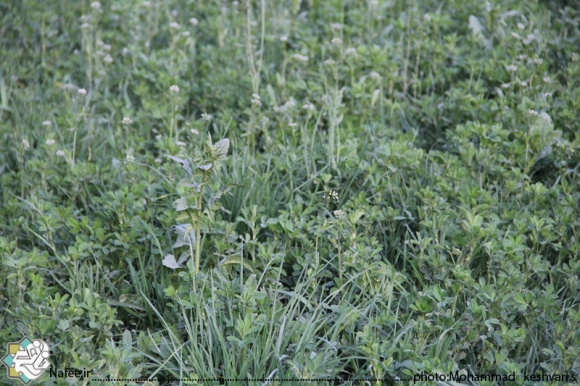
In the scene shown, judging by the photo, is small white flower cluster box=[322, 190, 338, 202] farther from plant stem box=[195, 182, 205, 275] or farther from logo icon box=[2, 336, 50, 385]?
logo icon box=[2, 336, 50, 385]

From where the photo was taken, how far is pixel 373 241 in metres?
2.92

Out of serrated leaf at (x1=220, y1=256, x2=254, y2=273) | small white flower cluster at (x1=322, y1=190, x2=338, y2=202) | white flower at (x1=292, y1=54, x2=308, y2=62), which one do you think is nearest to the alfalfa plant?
serrated leaf at (x1=220, y1=256, x2=254, y2=273)

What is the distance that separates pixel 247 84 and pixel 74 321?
7.32 ft

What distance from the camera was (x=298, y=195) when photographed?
3.29 metres

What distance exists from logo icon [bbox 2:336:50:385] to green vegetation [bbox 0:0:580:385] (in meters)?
0.04

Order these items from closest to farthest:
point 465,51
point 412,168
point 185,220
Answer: point 185,220 → point 412,168 → point 465,51

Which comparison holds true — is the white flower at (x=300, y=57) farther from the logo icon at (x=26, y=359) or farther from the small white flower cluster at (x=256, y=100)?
the logo icon at (x=26, y=359)

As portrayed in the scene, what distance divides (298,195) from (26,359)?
145 cm

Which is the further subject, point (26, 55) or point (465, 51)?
point (26, 55)

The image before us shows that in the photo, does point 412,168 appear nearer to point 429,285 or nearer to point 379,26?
point 429,285

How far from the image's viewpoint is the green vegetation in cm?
256

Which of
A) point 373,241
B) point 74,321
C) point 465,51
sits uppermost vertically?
point 465,51

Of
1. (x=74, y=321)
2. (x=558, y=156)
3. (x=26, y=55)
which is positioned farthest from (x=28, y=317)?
→ (x=26, y=55)

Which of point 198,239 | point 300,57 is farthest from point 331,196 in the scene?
point 300,57
